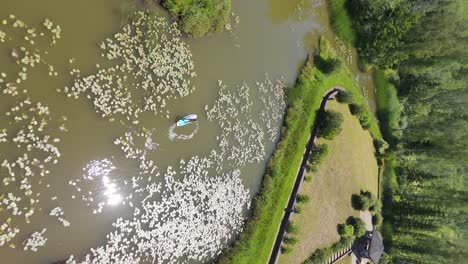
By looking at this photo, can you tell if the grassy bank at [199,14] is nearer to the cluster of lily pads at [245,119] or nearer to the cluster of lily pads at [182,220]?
the cluster of lily pads at [245,119]

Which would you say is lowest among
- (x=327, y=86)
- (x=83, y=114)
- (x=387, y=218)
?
(x=83, y=114)

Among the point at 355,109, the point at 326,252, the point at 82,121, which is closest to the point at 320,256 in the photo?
the point at 326,252

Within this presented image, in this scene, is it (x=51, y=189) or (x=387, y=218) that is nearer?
(x=51, y=189)

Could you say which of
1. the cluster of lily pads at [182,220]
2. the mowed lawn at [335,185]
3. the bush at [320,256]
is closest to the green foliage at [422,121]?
Result: the mowed lawn at [335,185]

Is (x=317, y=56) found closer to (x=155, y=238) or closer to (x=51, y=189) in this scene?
(x=155, y=238)

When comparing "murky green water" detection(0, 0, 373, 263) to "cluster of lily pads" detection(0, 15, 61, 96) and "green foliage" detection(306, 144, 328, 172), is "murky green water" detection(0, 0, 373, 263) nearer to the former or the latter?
"cluster of lily pads" detection(0, 15, 61, 96)

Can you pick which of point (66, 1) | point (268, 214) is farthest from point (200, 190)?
point (66, 1)
